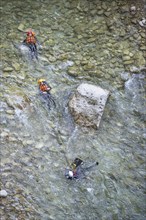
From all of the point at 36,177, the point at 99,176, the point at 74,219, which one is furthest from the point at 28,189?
the point at 99,176

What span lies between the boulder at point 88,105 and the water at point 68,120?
0.17m

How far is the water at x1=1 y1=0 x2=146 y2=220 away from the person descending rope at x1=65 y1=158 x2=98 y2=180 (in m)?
0.10

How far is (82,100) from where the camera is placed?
23.7ft

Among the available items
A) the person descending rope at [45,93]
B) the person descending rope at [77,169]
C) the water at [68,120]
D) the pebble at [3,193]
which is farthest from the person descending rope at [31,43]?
the pebble at [3,193]

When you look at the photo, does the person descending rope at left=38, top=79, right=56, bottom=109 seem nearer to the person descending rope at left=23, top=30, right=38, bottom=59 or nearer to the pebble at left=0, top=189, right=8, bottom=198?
the person descending rope at left=23, top=30, right=38, bottom=59

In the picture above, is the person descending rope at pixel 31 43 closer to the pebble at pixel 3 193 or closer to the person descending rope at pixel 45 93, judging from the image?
the person descending rope at pixel 45 93

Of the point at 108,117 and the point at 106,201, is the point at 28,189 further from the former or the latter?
the point at 108,117

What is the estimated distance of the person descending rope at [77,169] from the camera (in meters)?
6.40

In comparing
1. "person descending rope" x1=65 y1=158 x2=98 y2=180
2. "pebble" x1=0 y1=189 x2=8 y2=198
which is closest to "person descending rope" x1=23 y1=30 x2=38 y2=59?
"person descending rope" x1=65 y1=158 x2=98 y2=180

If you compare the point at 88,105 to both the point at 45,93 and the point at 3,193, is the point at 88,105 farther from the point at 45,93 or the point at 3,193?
the point at 3,193

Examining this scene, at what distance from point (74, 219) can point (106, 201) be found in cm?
68

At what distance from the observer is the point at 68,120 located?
720cm

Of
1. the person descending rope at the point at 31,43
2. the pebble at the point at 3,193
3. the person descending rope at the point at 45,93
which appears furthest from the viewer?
the person descending rope at the point at 31,43

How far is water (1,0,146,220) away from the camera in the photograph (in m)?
6.10
